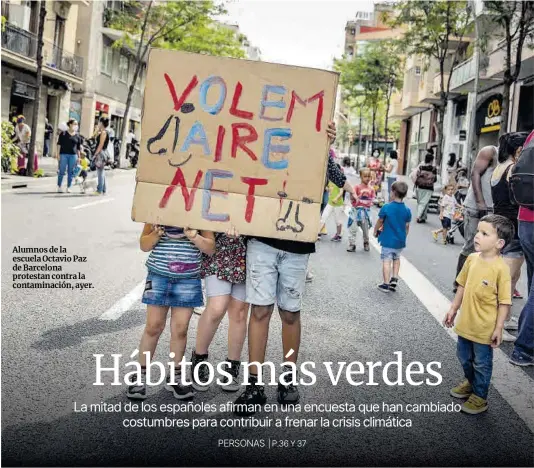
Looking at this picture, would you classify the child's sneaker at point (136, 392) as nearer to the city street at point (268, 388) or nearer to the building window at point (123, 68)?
the city street at point (268, 388)

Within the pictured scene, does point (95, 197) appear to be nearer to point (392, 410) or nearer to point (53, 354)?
point (53, 354)

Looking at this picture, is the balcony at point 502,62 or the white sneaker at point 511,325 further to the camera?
the balcony at point 502,62

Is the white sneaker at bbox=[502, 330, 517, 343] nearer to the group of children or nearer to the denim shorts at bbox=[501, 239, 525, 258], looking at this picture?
the denim shorts at bbox=[501, 239, 525, 258]

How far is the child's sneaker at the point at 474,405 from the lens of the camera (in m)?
3.45

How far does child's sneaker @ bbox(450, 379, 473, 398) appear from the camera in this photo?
3674 millimetres

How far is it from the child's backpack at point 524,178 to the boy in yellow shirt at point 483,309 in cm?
67

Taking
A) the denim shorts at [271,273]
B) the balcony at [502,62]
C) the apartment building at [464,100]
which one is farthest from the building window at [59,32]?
the denim shorts at [271,273]

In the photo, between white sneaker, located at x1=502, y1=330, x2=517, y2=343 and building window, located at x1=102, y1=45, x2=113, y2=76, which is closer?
white sneaker, located at x1=502, y1=330, x2=517, y2=343

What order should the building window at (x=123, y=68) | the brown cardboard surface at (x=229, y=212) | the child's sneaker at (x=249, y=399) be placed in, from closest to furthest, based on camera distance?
1. the brown cardboard surface at (x=229, y=212)
2. the child's sneaker at (x=249, y=399)
3. the building window at (x=123, y=68)

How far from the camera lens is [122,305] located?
18.3ft

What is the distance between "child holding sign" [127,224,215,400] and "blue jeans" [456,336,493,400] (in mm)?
1443

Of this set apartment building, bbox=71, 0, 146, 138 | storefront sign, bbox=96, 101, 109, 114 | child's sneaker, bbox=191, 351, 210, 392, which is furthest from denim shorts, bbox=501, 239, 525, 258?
storefront sign, bbox=96, 101, 109, 114

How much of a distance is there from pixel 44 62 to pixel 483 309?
91.0 ft

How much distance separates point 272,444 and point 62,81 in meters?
31.8
